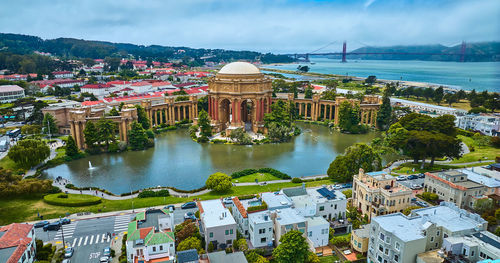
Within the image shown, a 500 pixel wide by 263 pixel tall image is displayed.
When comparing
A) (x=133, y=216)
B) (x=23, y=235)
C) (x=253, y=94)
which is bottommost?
(x=133, y=216)

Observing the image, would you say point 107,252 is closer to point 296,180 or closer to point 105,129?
point 296,180

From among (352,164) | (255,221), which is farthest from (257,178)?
(255,221)

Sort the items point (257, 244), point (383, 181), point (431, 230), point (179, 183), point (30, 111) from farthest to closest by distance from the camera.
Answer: point (30, 111), point (179, 183), point (383, 181), point (257, 244), point (431, 230)

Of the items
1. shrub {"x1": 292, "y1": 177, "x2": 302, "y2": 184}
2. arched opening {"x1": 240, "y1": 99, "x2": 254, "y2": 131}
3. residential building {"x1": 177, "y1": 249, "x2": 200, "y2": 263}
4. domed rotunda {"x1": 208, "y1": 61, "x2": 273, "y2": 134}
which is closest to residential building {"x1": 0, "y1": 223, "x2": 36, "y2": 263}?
residential building {"x1": 177, "y1": 249, "x2": 200, "y2": 263}

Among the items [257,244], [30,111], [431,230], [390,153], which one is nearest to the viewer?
[431,230]

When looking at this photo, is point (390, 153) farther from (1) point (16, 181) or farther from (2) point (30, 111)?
(2) point (30, 111)

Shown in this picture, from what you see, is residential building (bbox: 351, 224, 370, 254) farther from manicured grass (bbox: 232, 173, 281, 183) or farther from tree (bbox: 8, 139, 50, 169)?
tree (bbox: 8, 139, 50, 169)

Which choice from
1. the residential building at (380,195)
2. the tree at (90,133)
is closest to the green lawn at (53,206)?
the residential building at (380,195)

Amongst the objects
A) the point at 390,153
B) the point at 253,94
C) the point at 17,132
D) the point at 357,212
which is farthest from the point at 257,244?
the point at 17,132
